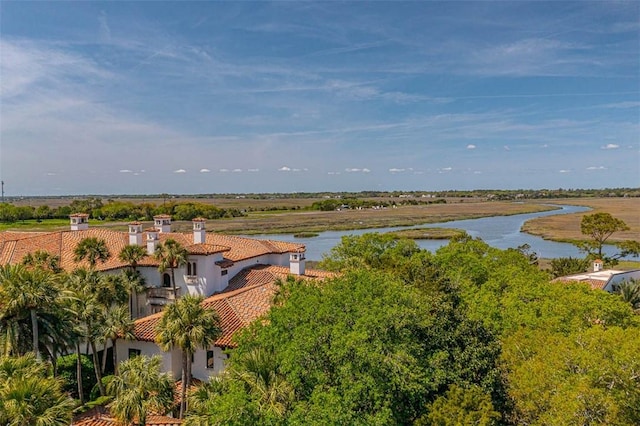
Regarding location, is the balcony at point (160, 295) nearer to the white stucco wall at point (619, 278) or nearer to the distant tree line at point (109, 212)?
the white stucco wall at point (619, 278)

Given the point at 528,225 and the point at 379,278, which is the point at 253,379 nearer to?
the point at 379,278

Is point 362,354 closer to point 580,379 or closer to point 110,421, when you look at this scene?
point 580,379

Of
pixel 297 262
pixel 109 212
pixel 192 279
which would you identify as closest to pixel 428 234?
pixel 297 262

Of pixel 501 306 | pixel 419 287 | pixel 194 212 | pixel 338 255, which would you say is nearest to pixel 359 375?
pixel 419 287

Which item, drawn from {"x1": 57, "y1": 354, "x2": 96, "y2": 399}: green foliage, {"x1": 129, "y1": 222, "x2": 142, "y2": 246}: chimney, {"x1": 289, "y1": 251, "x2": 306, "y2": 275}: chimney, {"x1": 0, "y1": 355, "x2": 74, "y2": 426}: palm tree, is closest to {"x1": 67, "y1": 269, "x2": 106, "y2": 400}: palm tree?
{"x1": 57, "y1": 354, "x2": 96, "y2": 399}: green foliage

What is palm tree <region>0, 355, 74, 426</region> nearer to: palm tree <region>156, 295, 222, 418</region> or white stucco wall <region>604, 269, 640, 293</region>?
palm tree <region>156, 295, 222, 418</region>

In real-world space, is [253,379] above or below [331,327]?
below

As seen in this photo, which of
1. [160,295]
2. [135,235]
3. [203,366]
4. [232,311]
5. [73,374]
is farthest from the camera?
[135,235]
